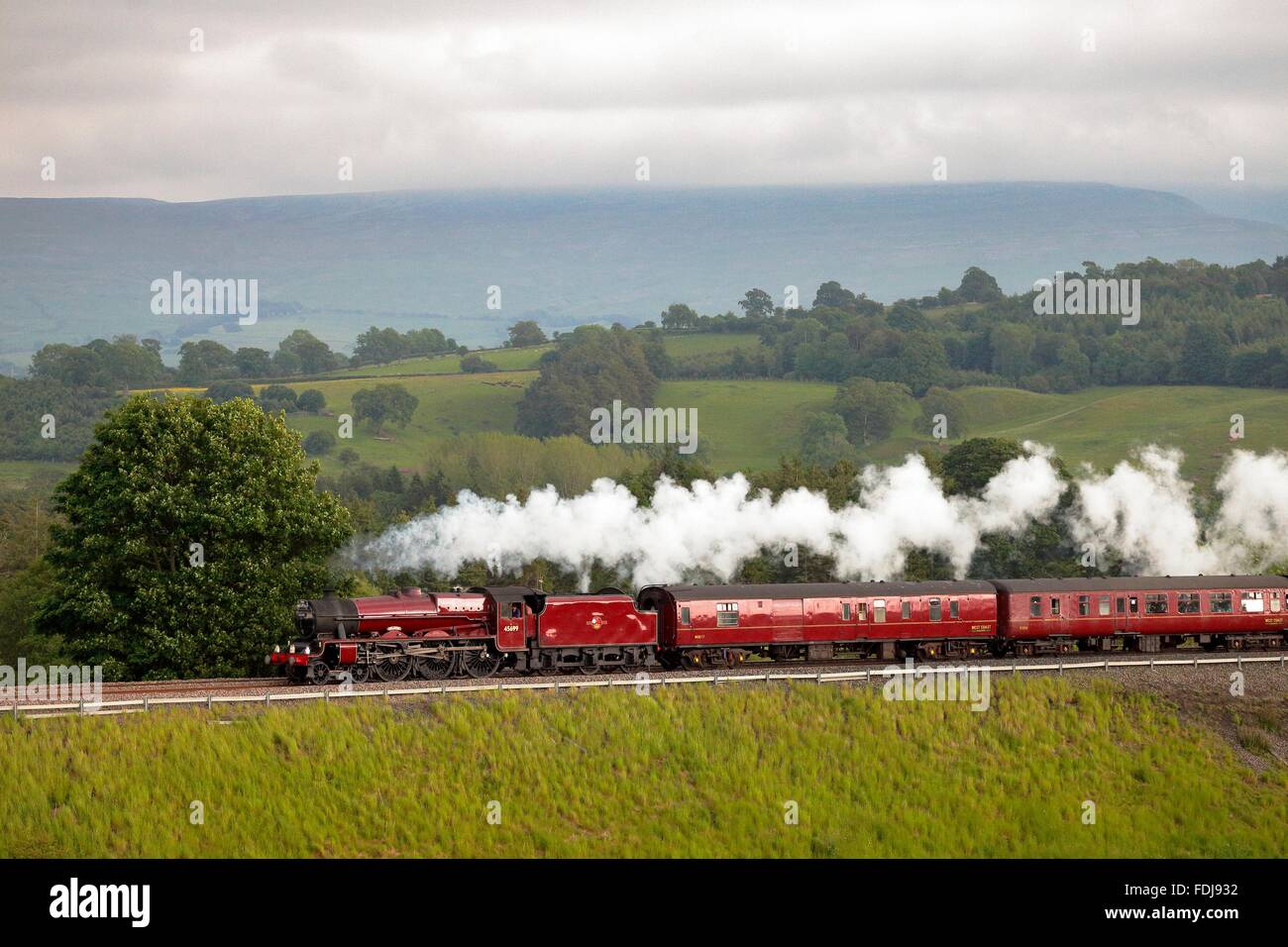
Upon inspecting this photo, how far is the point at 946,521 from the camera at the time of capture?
80250mm

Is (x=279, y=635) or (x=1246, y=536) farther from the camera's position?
(x=1246, y=536)

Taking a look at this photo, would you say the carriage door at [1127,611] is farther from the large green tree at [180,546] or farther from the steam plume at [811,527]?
the large green tree at [180,546]

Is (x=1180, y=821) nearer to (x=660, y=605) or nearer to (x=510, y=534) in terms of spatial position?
(x=660, y=605)

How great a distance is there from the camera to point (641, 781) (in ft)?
149

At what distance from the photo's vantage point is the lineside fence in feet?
149

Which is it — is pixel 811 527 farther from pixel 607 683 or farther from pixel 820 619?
pixel 607 683

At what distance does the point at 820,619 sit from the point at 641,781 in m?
15.4

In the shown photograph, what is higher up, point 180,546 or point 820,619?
point 180,546

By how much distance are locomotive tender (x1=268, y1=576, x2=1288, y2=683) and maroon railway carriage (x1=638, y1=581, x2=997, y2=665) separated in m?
0.05

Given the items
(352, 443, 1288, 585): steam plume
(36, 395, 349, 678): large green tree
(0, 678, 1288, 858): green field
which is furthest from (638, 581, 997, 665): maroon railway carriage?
(36, 395, 349, 678): large green tree

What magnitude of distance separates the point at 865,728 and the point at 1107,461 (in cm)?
14412

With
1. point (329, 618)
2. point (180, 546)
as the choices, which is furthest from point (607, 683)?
point (180, 546)
